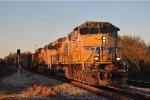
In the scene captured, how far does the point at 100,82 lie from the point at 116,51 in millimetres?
2331

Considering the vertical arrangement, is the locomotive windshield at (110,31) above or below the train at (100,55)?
above

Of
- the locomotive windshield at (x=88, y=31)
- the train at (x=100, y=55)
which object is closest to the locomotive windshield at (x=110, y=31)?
the train at (x=100, y=55)

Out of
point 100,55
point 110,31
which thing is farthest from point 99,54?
point 110,31

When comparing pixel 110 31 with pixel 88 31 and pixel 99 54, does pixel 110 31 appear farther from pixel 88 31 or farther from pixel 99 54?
pixel 99 54

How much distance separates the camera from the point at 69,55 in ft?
81.4

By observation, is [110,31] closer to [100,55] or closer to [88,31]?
[88,31]

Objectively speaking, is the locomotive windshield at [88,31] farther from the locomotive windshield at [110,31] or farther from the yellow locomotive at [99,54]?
the locomotive windshield at [110,31]

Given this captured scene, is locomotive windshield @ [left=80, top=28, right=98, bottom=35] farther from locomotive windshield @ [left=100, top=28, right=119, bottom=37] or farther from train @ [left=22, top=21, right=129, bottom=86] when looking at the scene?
locomotive windshield @ [left=100, top=28, right=119, bottom=37]

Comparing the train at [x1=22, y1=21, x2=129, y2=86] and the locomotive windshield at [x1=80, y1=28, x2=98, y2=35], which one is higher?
the locomotive windshield at [x1=80, y1=28, x2=98, y2=35]

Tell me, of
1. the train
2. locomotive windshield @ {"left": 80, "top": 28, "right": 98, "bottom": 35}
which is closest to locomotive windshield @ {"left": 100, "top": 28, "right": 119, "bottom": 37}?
the train

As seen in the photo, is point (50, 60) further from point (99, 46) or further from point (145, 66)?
point (99, 46)

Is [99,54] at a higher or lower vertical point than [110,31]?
lower

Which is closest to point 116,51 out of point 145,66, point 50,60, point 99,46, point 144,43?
point 99,46

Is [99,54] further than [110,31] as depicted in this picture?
No
